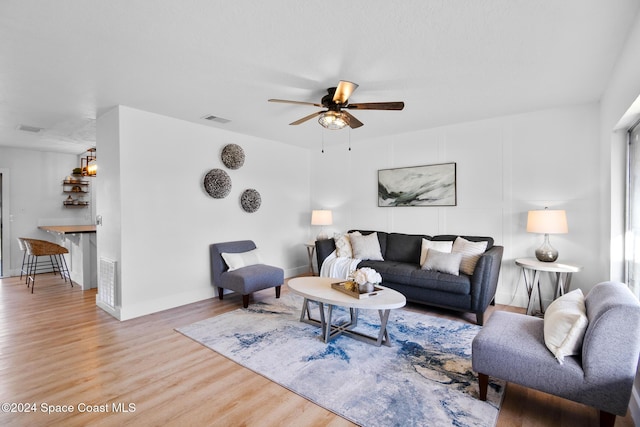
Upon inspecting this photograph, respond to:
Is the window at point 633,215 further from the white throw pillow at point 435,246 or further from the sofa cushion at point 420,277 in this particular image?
the white throw pillow at point 435,246

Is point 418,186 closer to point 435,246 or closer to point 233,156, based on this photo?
point 435,246

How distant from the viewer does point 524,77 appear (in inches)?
115

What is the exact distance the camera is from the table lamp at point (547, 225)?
3479mm

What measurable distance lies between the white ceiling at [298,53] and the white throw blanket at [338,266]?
2.12m

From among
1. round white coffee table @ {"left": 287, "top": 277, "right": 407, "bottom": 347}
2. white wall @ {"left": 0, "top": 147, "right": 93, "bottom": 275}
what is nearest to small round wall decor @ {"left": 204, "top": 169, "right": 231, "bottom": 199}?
round white coffee table @ {"left": 287, "top": 277, "right": 407, "bottom": 347}

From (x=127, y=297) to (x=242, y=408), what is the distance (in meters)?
2.44

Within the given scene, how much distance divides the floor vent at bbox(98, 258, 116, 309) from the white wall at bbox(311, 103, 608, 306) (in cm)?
381

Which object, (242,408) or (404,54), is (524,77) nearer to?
(404,54)

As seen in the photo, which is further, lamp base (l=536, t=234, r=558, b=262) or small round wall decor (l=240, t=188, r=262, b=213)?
small round wall decor (l=240, t=188, r=262, b=213)

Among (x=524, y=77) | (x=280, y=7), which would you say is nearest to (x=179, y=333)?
(x=280, y=7)

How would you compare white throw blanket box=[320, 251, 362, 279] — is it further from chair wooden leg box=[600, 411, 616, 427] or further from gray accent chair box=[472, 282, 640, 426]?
chair wooden leg box=[600, 411, 616, 427]

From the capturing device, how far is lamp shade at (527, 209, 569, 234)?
3.47m

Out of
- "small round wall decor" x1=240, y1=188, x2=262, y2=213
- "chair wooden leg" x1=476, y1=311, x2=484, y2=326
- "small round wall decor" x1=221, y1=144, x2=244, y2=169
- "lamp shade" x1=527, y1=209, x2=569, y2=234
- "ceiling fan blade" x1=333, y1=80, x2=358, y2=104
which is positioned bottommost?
"chair wooden leg" x1=476, y1=311, x2=484, y2=326

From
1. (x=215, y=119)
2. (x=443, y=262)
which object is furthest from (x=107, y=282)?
(x=443, y=262)
